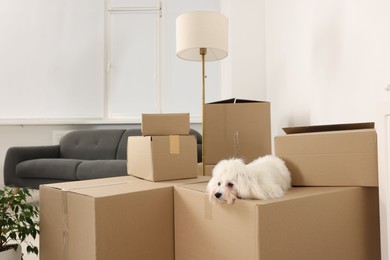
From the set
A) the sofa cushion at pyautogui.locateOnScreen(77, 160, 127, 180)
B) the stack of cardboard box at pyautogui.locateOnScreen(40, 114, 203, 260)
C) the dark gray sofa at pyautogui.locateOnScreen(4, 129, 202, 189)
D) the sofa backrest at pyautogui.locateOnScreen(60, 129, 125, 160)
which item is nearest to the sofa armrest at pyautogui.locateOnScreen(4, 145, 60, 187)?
the dark gray sofa at pyautogui.locateOnScreen(4, 129, 202, 189)

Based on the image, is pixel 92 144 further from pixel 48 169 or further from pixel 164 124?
pixel 164 124

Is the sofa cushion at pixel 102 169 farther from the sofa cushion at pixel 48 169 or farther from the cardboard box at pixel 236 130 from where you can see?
the cardboard box at pixel 236 130

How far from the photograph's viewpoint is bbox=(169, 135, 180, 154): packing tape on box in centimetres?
142

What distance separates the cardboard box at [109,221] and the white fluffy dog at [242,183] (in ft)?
0.89

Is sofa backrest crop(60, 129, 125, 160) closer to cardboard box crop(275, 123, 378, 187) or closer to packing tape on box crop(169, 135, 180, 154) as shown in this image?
packing tape on box crop(169, 135, 180, 154)

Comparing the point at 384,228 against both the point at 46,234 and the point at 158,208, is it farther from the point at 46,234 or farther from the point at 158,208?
the point at 46,234

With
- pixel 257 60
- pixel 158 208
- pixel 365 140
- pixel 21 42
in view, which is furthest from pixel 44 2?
pixel 365 140

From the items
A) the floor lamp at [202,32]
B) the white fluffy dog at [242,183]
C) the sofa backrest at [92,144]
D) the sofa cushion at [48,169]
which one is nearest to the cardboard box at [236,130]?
the floor lamp at [202,32]

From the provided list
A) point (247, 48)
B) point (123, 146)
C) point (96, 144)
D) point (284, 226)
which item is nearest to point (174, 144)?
point (284, 226)

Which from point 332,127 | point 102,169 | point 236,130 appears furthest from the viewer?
point 102,169

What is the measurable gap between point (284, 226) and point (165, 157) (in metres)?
0.65

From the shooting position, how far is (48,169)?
108 inches

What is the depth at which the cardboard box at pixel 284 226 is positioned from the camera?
2.89 feet

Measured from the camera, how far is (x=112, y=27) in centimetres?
373
